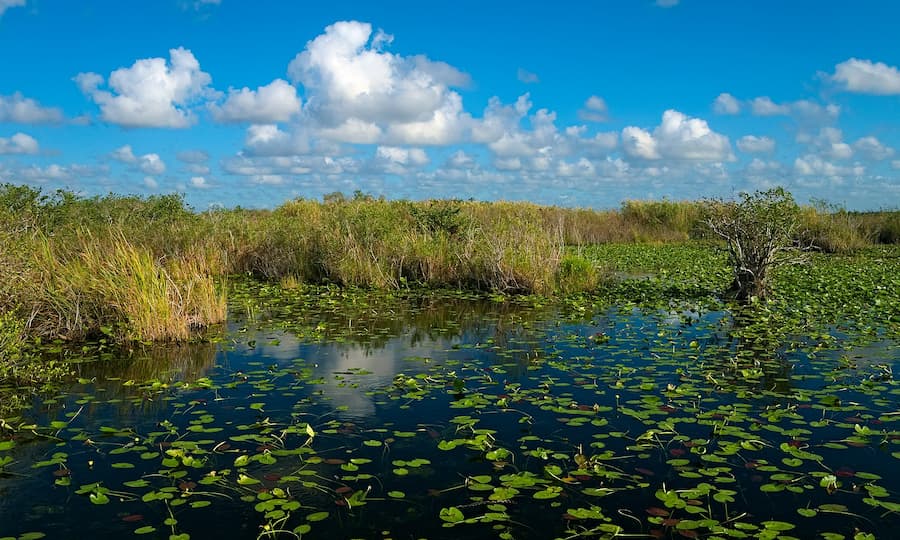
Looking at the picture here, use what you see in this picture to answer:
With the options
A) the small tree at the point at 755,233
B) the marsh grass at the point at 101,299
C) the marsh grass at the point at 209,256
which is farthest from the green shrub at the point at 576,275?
the marsh grass at the point at 101,299

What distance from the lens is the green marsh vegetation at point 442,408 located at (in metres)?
3.93

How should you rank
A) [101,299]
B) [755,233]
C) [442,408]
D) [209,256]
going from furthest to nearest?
[209,256]
[755,233]
[101,299]
[442,408]

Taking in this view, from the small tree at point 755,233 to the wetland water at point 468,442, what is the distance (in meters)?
2.88

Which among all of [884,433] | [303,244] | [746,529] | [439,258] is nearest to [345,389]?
[746,529]

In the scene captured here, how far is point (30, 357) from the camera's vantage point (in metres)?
6.94

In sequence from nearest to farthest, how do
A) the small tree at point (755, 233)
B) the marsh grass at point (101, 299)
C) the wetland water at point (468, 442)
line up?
the wetland water at point (468, 442), the marsh grass at point (101, 299), the small tree at point (755, 233)

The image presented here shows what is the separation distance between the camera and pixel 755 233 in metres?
11.3

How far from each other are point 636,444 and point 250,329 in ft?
20.9

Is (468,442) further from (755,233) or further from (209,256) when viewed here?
(209,256)

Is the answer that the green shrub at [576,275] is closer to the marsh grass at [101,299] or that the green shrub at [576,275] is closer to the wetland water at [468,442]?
the wetland water at [468,442]

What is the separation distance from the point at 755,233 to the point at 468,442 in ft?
27.5

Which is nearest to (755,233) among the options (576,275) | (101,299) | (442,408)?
(576,275)

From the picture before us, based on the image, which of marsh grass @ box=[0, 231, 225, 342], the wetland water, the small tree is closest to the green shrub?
the small tree

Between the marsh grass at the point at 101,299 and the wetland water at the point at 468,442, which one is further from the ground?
the marsh grass at the point at 101,299
